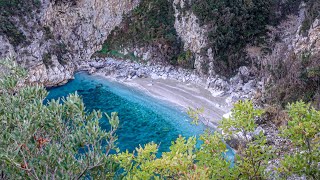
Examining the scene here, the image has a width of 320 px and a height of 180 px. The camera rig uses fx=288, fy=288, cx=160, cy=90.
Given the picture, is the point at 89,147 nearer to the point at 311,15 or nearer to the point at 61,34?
the point at 311,15

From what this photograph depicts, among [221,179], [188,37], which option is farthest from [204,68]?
[221,179]

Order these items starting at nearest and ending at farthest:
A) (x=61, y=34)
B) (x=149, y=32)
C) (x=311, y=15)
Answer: (x=311, y=15) < (x=149, y=32) < (x=61, y=34)

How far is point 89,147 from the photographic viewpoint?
7.47 metres

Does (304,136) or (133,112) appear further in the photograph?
(133,112)

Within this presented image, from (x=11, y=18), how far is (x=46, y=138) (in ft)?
124

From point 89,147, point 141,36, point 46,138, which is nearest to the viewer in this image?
point 46,138

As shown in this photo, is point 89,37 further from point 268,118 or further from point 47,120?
point 47,120

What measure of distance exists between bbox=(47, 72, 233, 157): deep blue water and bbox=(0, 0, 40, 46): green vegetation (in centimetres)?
849

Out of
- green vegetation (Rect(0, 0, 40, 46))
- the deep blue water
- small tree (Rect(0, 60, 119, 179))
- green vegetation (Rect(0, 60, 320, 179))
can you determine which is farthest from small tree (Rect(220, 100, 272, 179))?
green vegetation (Rect(0, 0, 40, 46))

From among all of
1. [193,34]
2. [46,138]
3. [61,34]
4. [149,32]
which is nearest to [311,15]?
[193,34]

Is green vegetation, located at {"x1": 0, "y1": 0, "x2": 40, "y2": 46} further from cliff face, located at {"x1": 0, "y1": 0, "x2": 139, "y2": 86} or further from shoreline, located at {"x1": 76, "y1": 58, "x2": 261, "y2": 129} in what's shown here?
shoreline, located at {"x1": 76, "y1": 58, "x2": 261, "y2": 129}

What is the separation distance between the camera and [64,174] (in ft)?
22.0

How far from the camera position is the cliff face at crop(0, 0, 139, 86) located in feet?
127

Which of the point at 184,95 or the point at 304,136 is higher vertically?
the point at 304,136
